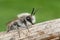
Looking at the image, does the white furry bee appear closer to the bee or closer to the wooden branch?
the bee

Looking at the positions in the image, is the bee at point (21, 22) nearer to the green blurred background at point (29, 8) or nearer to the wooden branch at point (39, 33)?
the wooden branch at point (39, 33)

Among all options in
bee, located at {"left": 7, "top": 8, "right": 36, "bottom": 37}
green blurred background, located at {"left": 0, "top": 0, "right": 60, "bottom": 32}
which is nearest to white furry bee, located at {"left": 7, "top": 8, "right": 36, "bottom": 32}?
bee, located at {"left": 7, "top": 8, "right": 36, "bottom": 37}

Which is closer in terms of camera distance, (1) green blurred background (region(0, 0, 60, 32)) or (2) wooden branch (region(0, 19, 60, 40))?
(2) wooden branch (region(0, 19, 60, 40))

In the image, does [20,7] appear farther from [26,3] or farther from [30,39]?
[30,39]

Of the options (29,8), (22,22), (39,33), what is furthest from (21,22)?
(29,8)

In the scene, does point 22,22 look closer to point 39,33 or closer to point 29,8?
point 39,33

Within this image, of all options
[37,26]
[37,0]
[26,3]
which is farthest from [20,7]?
[37,26]
